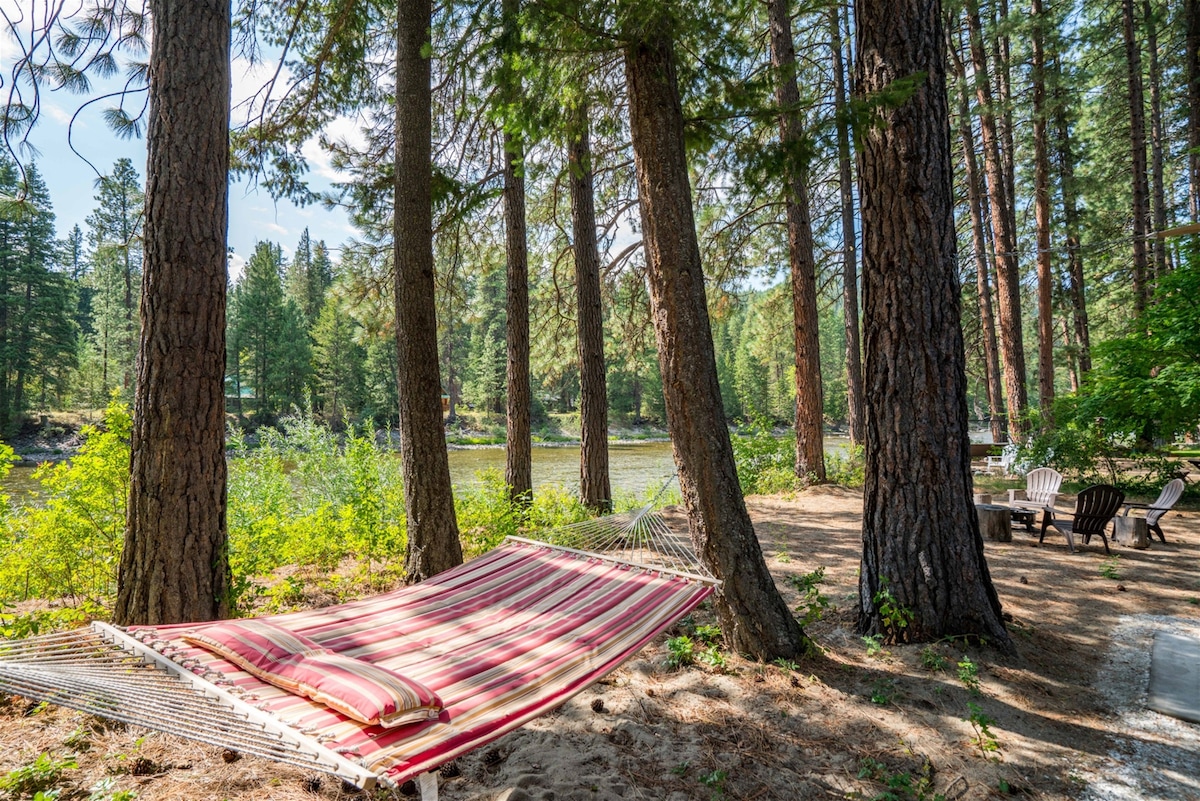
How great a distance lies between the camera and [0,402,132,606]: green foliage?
3131 mm

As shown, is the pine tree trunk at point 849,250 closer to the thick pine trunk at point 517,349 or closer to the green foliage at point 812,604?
the thick pine trunk at point 517,349

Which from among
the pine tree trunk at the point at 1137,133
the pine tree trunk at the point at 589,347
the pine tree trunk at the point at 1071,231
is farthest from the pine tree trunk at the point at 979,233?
the pine tree trunk at the point at 589,347

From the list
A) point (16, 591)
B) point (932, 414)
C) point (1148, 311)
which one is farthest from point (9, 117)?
point (1148, 311)

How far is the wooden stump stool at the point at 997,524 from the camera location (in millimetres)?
5293

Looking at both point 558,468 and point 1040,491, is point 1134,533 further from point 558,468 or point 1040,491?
point 558,468

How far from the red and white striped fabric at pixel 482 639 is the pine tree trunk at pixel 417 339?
0.85 meters

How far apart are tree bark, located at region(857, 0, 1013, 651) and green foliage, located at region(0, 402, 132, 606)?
13.3ft

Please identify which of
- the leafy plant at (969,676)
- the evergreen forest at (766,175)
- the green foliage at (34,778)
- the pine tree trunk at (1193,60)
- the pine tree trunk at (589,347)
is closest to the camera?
the green foliage at (34,778)

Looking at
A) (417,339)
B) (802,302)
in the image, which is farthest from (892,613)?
(802,302)

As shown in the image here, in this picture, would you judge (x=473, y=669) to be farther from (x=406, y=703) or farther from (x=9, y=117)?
(x=9, y=117)

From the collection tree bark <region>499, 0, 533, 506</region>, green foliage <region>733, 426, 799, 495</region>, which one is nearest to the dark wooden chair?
green foliage <region>733, 426, 799, 495</region>

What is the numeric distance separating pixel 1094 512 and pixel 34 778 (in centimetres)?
674

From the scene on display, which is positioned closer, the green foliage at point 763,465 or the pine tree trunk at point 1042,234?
the green foliage at point 763,465

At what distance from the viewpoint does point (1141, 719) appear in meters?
2.32
